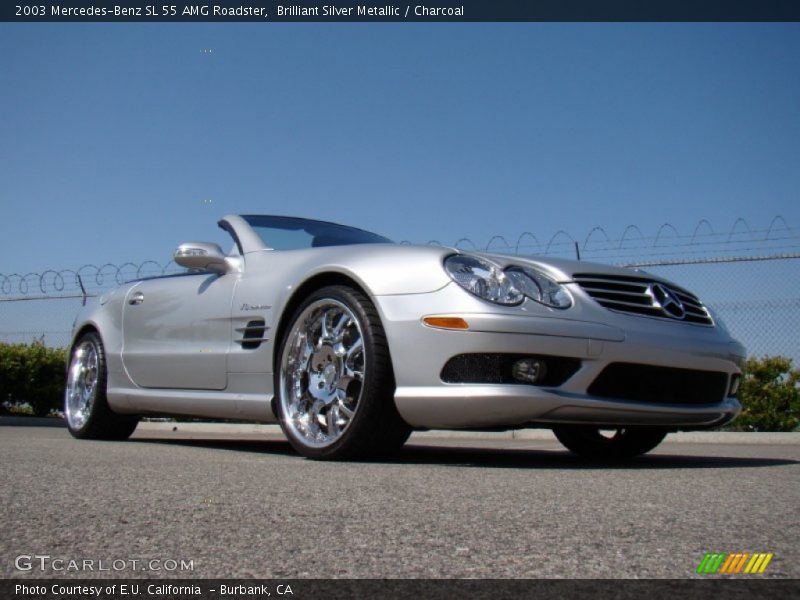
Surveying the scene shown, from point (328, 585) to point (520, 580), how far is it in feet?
1.15

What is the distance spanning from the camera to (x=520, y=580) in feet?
5.55

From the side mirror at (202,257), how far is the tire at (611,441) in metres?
2.15

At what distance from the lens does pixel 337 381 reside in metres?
4.45

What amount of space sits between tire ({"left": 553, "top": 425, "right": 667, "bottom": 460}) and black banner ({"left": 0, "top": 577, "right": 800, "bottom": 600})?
11.6ft

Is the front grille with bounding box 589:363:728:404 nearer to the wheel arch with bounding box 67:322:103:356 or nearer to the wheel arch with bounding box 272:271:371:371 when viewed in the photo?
the wheel arch with bounding box 272:271:371:371

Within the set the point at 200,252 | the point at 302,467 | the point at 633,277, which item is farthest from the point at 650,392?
the point at 200,252

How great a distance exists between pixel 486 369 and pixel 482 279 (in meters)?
0.41

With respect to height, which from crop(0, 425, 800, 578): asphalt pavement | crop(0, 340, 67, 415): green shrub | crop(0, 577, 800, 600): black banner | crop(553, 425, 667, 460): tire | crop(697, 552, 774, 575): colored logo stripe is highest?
crop(0, 577, 800, 600): black banner

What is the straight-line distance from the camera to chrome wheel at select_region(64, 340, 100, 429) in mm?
6477

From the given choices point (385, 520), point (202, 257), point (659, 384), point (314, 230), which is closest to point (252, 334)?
point (202, 257)

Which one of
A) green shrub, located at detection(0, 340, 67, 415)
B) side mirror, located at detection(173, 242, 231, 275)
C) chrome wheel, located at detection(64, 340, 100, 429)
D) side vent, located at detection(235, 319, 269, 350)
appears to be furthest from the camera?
green shrub, located at detection(0, 340, 67, 415)

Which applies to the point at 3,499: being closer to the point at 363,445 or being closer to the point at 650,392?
the point at 363,445

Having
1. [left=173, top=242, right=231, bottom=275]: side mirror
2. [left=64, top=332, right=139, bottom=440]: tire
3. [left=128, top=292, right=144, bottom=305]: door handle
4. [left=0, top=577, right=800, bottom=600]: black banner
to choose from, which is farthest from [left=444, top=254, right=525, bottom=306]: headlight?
[left=64, top=332, right=139, bottom=440]: tire

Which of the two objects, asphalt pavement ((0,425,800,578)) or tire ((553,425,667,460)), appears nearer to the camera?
asphalt pavement ((0,425,800,578))
